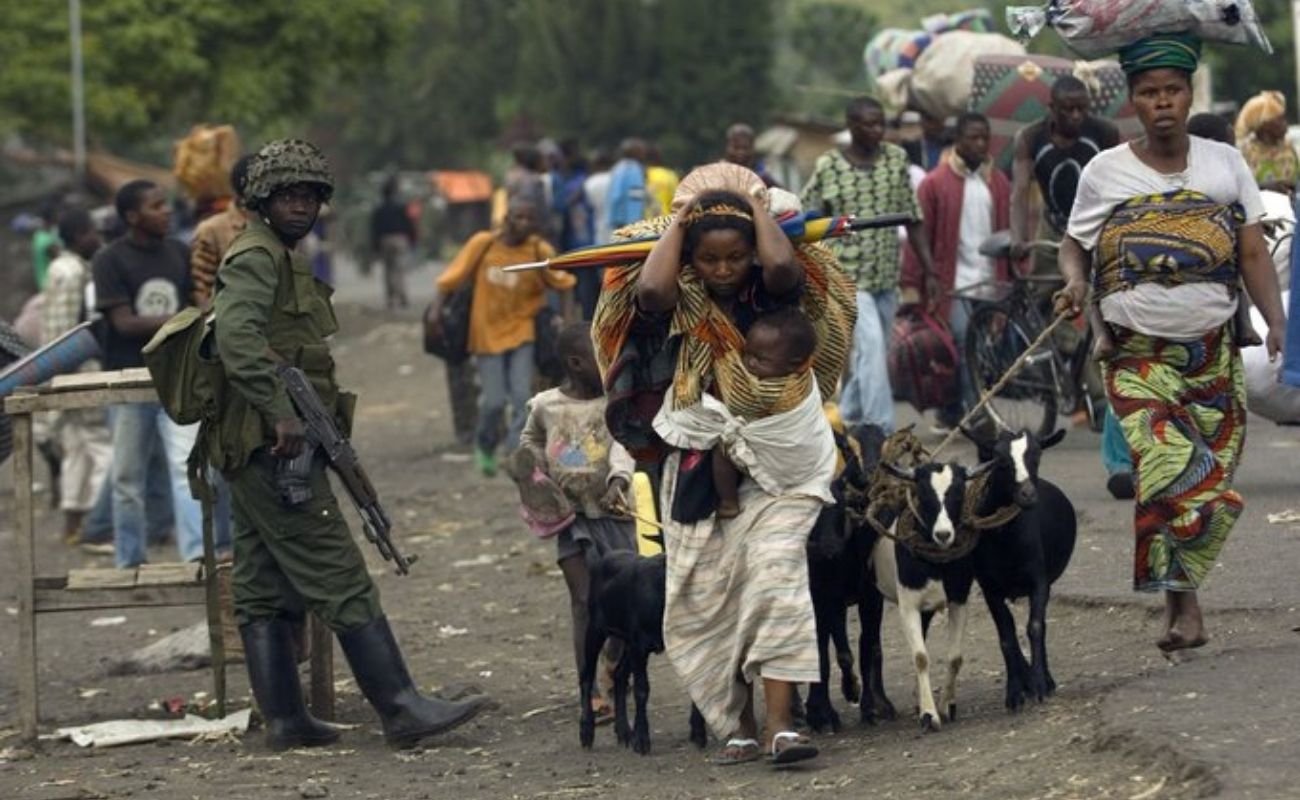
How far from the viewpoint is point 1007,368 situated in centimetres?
1491

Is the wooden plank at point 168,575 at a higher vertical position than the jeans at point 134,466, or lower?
lower

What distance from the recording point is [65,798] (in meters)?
8.50

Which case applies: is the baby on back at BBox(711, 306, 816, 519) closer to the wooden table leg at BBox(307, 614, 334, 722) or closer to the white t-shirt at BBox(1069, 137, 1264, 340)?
the white t-shirt at BBox(1069, 137, 1264, 340)

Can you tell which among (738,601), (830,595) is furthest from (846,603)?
(738,601)

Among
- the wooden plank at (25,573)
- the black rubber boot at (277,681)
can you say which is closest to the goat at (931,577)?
the black rubber boot at (277,681)

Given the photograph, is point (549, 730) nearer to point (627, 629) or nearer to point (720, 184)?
point (627, 629)

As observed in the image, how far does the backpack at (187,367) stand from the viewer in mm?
9047

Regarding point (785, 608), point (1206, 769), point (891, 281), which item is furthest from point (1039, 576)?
point (891, 281)

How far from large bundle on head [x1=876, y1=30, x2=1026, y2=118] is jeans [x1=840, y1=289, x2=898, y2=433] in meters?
3.69

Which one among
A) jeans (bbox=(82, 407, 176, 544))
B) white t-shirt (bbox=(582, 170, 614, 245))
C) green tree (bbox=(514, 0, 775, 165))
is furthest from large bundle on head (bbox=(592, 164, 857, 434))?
green tree (bbox=(514, 0, 775, 165))

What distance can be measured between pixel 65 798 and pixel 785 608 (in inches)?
96.4

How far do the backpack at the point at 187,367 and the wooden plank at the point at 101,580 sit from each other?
864mm

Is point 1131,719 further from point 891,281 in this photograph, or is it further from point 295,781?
point 891,281

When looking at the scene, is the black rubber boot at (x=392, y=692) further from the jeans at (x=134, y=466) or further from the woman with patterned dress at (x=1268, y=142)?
the woman with patterned dress at (x=1268, y=142)
